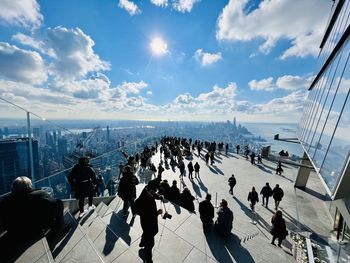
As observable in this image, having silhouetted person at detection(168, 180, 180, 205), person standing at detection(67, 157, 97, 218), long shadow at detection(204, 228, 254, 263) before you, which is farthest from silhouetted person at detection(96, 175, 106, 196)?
long shadow at detection(204, 228, 254, 263)

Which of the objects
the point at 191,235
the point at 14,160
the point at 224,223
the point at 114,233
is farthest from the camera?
the point at 224,223

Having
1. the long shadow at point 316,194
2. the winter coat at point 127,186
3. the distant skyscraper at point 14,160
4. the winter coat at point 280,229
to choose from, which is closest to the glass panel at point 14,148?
the distant skyscraper at point 14,160

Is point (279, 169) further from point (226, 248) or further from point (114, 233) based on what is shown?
point (114, 233)

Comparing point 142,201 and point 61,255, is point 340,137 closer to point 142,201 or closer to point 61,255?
point 142,201

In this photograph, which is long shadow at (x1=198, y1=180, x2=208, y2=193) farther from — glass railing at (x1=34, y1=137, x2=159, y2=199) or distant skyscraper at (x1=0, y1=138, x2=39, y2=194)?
distant skyscraper at (x1=0, y1=138, x2=39, y2=194)

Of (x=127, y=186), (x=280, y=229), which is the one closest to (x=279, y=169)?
(x=280, y=229)

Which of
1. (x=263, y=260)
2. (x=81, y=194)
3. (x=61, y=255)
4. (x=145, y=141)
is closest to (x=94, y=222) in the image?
(x=81, y=194)

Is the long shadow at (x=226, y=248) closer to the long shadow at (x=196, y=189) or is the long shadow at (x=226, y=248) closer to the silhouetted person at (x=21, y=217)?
the silhouetted person at (x=21, y=217)
